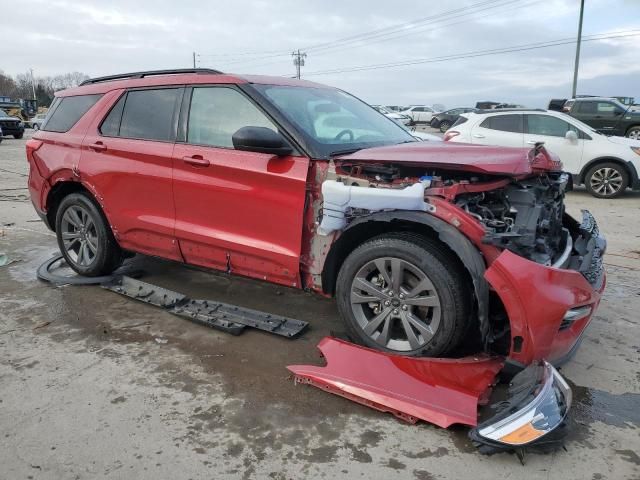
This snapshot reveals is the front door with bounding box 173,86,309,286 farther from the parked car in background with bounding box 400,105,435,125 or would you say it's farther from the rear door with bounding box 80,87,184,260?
the parked car in background with bounding box 400,105,435,125

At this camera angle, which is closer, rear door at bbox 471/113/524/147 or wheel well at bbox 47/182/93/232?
wheel well at bbox 47/182/93/232

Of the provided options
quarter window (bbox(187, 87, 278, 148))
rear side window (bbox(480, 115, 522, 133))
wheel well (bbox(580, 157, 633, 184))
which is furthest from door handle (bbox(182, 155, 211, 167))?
wheel well (bbox(580, 157, 633, 184))

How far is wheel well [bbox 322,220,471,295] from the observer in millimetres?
3150

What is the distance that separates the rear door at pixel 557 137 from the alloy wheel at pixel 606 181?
1.13 ft

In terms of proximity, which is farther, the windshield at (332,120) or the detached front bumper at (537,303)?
the windshield at (332,120)

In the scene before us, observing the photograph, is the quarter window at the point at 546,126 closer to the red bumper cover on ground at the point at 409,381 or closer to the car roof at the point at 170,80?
the car roof at the point at 170,80

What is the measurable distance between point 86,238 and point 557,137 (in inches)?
351

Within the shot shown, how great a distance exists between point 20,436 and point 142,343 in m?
1.12

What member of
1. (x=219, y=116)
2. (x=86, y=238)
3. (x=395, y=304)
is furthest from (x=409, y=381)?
(x=86, y=238)

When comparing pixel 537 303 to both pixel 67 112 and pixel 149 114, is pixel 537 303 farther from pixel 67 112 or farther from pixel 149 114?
pixel 67 112

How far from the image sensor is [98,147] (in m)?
4.55

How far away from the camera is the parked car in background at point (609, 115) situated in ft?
53.0

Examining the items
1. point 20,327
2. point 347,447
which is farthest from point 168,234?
point 347,447

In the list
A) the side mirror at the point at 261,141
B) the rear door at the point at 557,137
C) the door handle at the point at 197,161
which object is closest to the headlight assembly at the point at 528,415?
the side mirror at the point at 261,141
